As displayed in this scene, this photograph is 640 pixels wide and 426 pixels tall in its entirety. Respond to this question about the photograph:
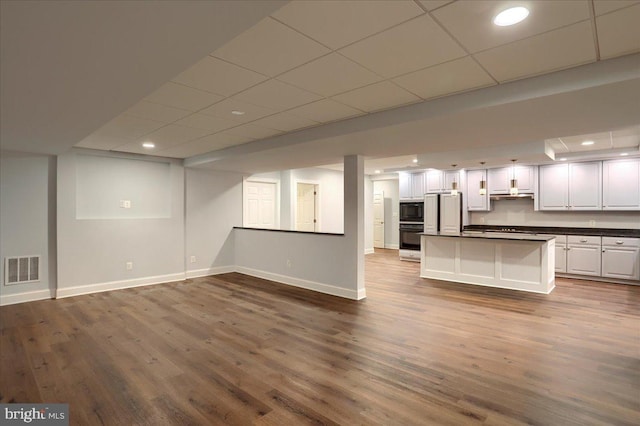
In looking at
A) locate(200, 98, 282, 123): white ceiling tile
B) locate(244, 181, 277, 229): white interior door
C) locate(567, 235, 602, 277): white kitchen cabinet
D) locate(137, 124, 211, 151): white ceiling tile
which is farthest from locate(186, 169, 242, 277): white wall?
locate(567, 235, 602, 277): white kitchen cabinet

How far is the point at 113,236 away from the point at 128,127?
2522 mm

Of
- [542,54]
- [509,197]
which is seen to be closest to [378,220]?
[509,197]

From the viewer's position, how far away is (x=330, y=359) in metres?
2.99

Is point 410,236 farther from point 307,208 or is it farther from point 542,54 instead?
point 542,54

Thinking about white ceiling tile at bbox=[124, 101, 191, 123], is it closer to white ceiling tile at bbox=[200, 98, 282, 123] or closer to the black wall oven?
white ceiling tile at bbox=[200, 98, 282, 123]

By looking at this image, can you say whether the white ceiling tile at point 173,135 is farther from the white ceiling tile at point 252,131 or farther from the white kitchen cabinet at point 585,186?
the white kitchen cabinet at point 585,186

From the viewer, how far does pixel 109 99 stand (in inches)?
103

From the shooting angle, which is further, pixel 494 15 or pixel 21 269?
pixel 21 269

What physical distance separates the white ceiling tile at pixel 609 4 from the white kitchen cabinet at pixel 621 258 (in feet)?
18.8

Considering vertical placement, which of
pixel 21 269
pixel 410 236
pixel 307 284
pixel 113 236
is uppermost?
pixel 113 236

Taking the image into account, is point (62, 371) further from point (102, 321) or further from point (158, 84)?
point (158, 84)

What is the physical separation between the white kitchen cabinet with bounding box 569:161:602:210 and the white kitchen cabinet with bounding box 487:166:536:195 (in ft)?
2.18

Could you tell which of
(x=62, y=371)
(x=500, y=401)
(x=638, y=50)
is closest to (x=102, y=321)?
(x=62, y=371)

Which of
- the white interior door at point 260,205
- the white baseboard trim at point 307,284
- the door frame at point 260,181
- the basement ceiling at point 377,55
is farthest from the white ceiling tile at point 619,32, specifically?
the white interior door at point 260,205
